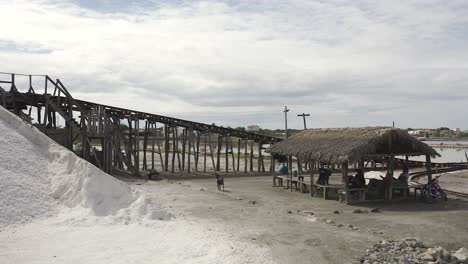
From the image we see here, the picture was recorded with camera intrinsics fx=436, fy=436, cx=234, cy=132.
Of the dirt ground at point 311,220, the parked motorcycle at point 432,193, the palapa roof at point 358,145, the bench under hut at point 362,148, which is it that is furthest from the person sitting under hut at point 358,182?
the parked motorcycle at point 432,193

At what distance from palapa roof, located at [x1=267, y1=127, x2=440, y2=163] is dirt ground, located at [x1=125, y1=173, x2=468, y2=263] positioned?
1985mm

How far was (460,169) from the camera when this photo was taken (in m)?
35.6

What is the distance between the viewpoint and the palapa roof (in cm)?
1720

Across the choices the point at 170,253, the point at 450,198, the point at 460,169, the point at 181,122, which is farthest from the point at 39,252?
the point at 460,169

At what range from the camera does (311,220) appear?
14414 mm

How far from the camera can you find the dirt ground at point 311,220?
440 inches

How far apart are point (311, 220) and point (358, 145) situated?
14.1 ft

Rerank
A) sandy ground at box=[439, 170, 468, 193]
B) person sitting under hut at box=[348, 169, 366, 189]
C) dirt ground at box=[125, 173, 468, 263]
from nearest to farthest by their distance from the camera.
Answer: dirt ground at box=[125, 173, 468, 263]
person sitting under hut at box=[348, 169, 366, 189]
sandy ground at box=[439, 170, 468, 193]

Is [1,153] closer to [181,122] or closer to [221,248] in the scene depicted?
[221,248]

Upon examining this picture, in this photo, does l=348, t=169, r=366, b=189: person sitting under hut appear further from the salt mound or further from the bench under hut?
the salt mound

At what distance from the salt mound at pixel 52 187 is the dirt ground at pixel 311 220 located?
2063 millimetres

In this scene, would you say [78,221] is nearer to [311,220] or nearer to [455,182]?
[311,220]

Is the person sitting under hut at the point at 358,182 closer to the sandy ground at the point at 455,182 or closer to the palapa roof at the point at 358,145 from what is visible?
the palapa roof at the point at 358,145

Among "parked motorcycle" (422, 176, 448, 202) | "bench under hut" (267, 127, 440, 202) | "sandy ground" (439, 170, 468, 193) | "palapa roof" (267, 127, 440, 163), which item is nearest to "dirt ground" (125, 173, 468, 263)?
"parked motorcycle" (422, 176, 448, 202)
